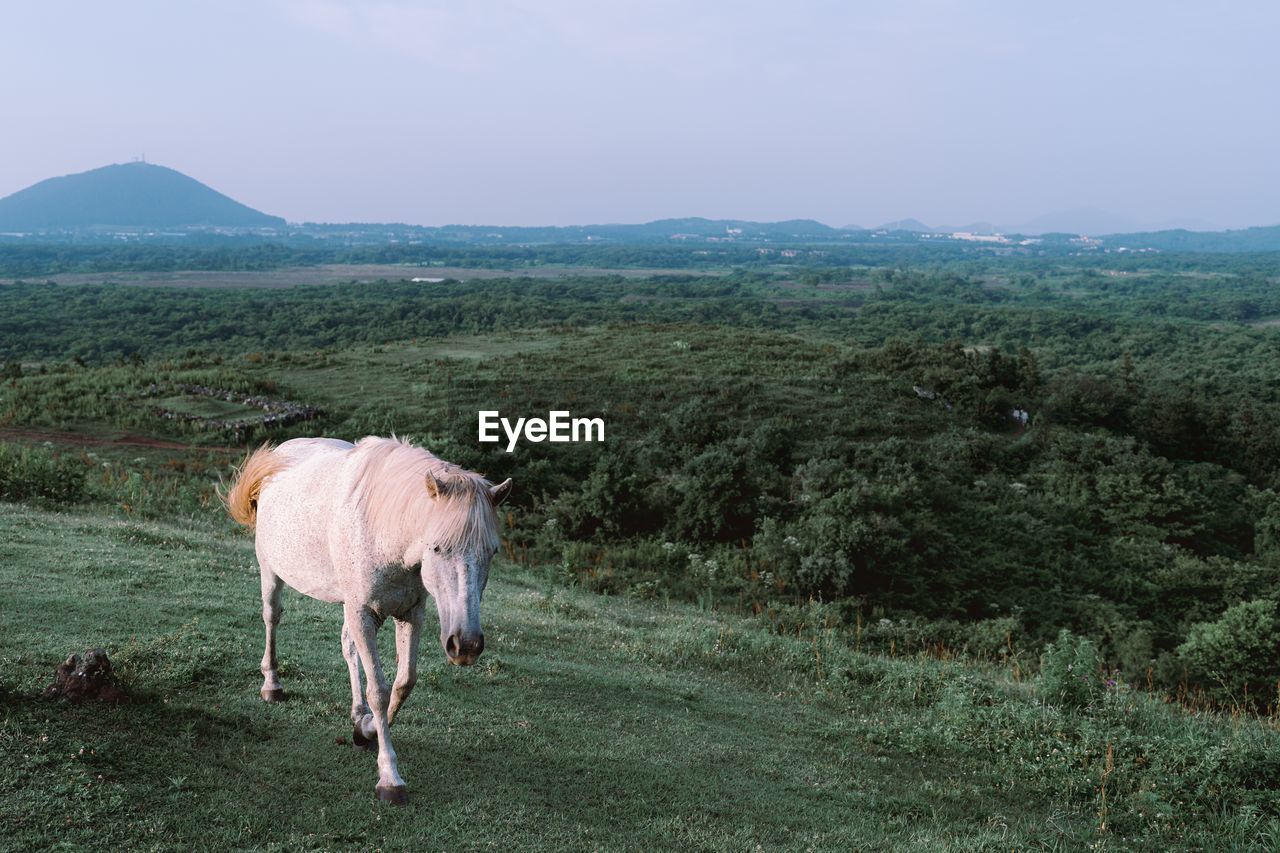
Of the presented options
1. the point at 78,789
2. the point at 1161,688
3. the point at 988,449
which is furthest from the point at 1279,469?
the point at 78,789

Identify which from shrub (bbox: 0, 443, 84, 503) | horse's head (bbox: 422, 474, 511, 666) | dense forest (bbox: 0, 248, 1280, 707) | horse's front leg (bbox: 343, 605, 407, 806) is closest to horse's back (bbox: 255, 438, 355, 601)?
horse's front leg (bbox: 343, 605, 407, 806)

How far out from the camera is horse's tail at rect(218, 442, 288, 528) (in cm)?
605

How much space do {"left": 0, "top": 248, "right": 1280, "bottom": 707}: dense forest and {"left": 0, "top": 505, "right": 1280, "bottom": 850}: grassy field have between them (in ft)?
18.2

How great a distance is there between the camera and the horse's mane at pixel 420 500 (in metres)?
4.35

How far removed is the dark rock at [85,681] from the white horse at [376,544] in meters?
1.03

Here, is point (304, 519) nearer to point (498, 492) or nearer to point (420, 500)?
point (420, 500)

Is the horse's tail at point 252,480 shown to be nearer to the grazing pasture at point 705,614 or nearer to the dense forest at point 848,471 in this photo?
the grazing pasture at point 705,614

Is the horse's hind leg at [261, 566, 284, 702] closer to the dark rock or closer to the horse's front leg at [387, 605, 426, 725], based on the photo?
the dark rock

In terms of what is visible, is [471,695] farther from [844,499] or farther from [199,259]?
[199,259]

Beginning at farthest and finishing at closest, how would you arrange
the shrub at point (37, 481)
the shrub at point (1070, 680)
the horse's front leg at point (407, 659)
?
the shrub at point (37, 481) → the shrub at point (1070, 680) → the horse's front leg at point (407, 659)

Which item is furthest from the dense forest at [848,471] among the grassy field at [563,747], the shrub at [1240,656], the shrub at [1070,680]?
the grassy field at [563,747]

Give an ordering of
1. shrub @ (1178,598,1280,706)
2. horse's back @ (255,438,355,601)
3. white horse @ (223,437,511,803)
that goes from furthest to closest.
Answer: shrub @ (1178,598,1280,706), horse's back @ (255,438,355,601), white horse @ (223,437,511,803)

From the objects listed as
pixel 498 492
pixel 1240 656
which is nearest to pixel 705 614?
pixel 1240 656

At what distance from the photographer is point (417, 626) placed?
17.0 feet
